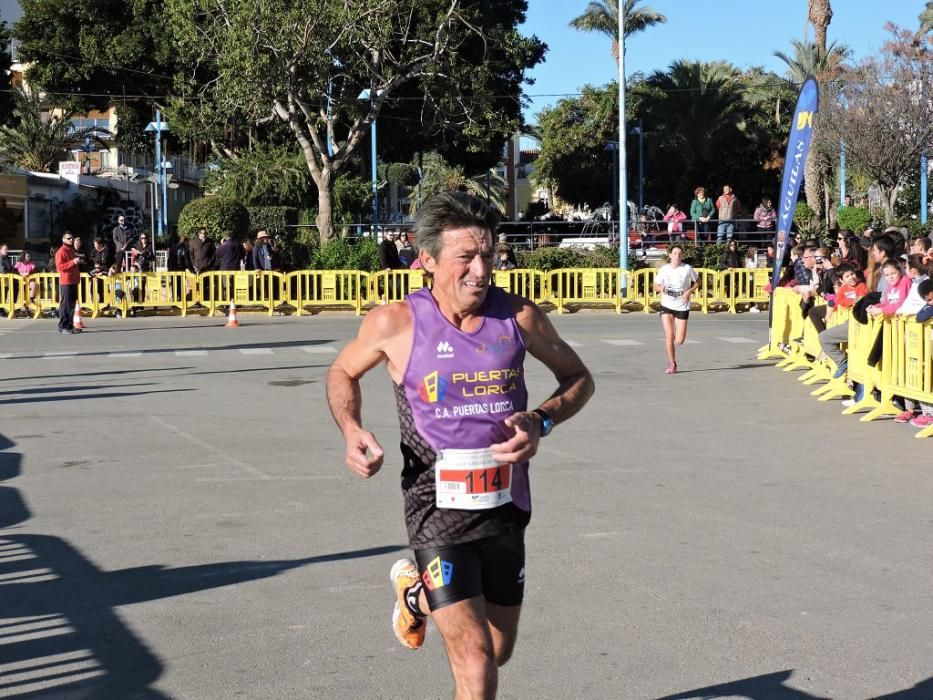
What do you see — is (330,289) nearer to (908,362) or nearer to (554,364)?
(908,362)

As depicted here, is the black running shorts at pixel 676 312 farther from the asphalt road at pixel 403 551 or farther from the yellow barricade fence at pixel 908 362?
the yellow barricade fence at pixel 908 362

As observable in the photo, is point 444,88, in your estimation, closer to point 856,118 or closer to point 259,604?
point 856,118

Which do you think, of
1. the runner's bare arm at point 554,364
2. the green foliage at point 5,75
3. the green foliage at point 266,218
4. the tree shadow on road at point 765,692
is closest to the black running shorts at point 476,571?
the runner's bare arm at point 554,364

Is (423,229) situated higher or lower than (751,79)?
lower

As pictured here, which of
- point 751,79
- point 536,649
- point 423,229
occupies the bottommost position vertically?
point 536,649

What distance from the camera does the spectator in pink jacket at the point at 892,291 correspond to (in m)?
12.6

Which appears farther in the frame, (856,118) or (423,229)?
(856,118)

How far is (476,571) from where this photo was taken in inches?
158

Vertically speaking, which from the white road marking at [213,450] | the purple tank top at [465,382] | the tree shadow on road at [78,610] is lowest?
the tree shadow on road at [78,610]

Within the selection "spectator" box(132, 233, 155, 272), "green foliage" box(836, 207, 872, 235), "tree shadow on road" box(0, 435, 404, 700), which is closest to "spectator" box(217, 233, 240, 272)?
"spectator" box(132, 233, 155, 272)

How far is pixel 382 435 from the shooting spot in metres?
11.8

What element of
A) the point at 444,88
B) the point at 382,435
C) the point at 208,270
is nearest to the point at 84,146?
the point at 444,88

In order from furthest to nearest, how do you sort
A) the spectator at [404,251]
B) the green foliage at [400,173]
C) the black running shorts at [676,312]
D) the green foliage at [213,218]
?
the green foliage at [400,173] < the green foliage at [213,218] < the spectator at [404,251] < the black running shorts at [676,312]

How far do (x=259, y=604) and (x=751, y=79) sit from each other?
67350mm
